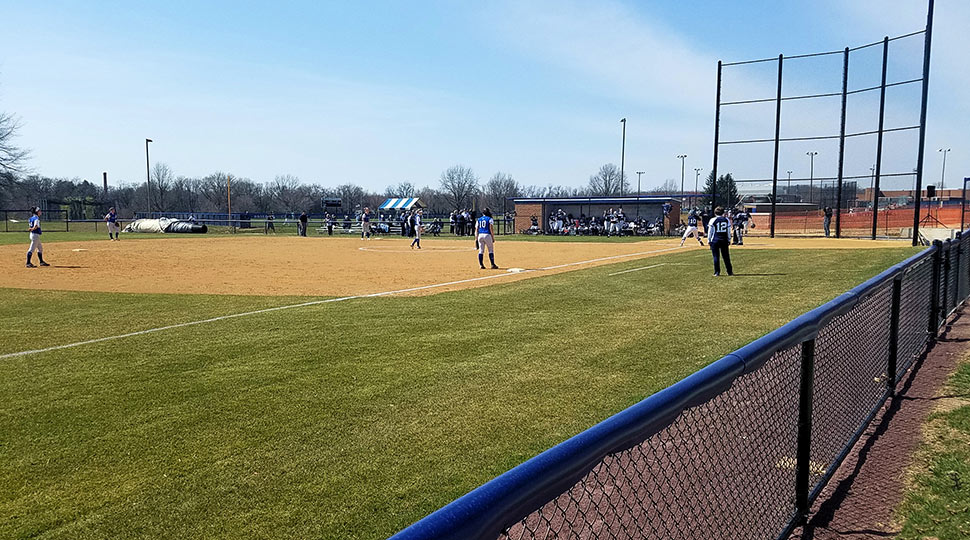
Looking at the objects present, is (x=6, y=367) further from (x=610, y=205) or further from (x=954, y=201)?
(x=954, y=201)

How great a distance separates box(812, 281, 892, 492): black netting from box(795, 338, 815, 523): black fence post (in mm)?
258

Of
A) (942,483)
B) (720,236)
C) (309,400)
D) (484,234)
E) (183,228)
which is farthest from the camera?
(183,228)

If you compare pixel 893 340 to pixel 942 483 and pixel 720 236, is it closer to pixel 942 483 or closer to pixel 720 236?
pixel 942 483

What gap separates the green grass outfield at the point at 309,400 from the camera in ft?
12.3

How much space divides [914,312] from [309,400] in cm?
645

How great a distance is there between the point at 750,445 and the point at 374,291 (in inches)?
398

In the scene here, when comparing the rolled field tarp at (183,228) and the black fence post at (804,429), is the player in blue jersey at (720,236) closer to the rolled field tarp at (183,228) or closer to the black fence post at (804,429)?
the black fence post at (804,429)

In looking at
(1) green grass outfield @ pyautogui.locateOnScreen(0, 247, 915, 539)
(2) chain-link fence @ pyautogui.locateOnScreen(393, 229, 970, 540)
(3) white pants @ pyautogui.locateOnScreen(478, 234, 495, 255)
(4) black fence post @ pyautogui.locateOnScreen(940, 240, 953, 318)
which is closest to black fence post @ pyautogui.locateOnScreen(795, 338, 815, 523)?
(2) chain-link fence @ pyautogui.locateOnScreen(393, 229, 970, 540)

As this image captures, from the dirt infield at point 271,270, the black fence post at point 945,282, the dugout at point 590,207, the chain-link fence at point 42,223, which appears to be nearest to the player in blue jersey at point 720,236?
the dirt infield at point 271,270

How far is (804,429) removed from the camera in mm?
3539

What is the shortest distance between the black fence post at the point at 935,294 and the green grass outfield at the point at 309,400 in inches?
71.8

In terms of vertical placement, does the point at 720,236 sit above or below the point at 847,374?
above

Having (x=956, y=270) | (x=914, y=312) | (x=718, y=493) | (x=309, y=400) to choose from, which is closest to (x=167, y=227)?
(x=309, y=400)

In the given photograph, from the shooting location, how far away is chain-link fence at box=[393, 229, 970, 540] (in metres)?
1.51
